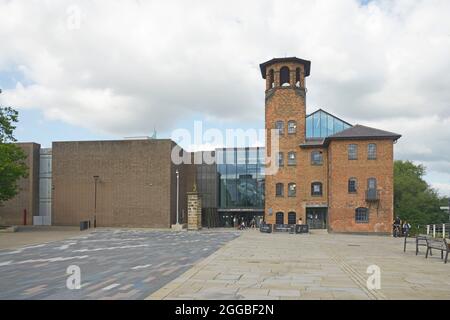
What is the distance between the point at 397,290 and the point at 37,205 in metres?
49.1

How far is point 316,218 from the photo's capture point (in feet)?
154

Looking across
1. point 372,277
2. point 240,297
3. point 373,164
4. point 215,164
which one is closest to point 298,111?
point 373,164

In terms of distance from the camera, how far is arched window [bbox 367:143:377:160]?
41531 mm

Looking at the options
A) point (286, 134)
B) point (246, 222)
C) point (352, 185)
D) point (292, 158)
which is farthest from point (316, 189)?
point (246, 222)

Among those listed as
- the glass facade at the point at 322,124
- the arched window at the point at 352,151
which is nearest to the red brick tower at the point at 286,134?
the glass facade at the point at 322,124

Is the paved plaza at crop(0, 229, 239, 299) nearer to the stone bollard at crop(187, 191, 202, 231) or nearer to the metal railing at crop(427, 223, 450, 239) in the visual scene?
the metal railing at crop(427, 223, 450, 239)

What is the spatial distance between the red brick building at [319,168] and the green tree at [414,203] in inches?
1025

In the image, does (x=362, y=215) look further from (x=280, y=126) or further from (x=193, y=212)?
(x=193, y=212)

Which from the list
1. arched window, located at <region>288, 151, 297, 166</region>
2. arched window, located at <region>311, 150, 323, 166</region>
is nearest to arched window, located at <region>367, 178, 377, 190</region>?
arched window, located at <region>311, 150, 323, 166</region>

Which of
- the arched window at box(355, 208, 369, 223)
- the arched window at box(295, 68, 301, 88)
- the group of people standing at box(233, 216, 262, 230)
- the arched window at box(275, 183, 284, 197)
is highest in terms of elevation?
the arched window at box(295, 68, 301, 88)

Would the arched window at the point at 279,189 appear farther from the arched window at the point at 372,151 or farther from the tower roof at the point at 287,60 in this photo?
the tower roof at the point at 287,60

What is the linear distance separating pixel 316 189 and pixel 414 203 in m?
29.8
